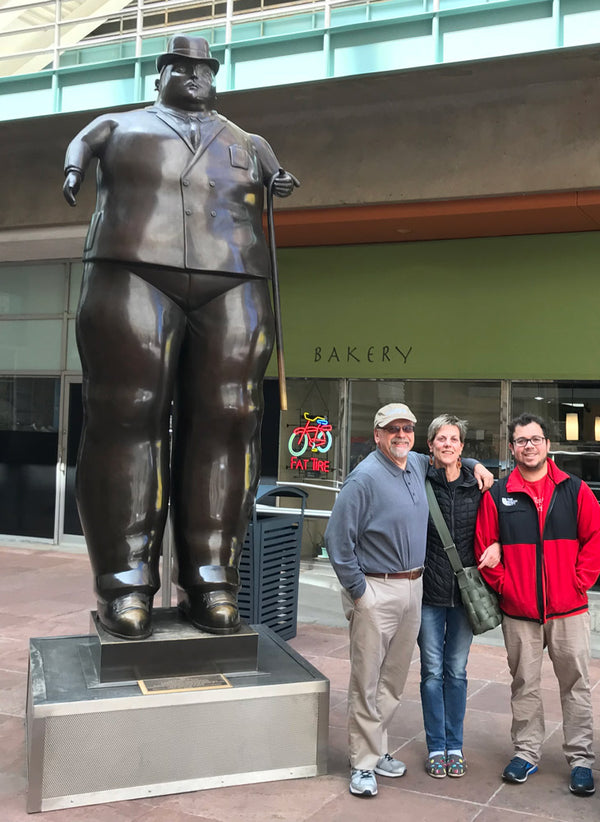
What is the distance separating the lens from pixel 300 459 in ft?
33.9

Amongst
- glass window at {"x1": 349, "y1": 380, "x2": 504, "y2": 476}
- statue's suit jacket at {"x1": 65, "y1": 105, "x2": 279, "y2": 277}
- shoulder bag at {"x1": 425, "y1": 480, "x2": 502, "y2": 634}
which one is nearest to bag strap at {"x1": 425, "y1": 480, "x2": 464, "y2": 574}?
shoulder bag at {"x1": 425, "y1": 480, "x2": 502, "y2": 634}

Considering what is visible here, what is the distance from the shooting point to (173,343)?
156 inches

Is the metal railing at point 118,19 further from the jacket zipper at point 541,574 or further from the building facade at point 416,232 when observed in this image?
the jacket zipper at point 541,574

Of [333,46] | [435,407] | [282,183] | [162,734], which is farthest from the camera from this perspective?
[435,407]

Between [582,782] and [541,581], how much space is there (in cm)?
87

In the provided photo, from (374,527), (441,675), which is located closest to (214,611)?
(374,527)

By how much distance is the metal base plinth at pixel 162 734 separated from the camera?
11.2 ft

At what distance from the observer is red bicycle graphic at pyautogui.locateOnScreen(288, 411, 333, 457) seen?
10219 millimetres

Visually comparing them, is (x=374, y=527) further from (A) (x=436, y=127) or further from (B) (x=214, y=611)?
(A) (x=436, y=127)

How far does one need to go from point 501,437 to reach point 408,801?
6.08 m

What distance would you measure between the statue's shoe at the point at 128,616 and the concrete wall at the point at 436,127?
17.8 ft

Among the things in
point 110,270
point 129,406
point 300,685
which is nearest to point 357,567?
point 300,685

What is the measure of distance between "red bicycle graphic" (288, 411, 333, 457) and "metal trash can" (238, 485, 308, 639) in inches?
130

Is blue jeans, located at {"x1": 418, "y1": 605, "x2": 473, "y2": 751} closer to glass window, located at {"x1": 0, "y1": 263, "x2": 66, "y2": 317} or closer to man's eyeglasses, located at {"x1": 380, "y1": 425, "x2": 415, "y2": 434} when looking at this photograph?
man's eyeglasses, located at {"x1": 380, "y1": 425, "x2": 415, "y2": 434}
